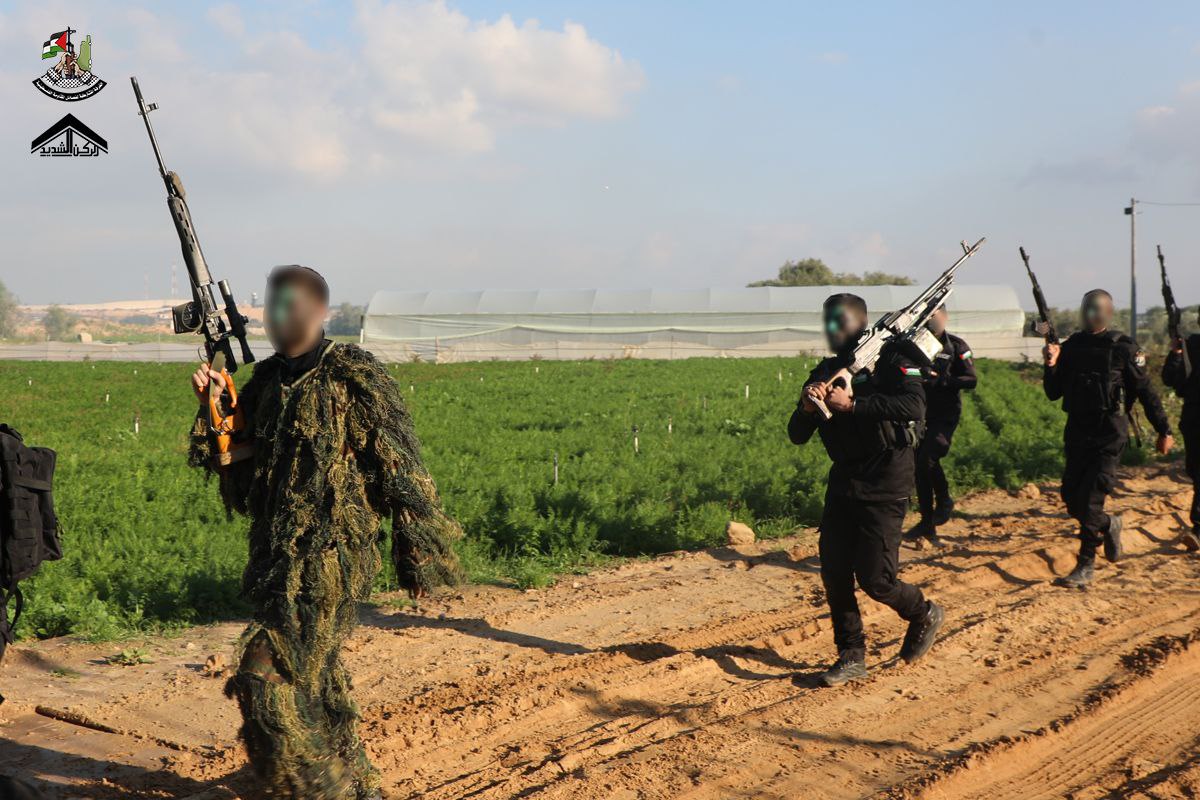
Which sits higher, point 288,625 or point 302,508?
point 302,508

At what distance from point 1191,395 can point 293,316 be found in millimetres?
8232

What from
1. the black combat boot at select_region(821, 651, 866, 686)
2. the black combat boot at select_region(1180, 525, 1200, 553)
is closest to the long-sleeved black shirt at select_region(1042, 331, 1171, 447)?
the black combat boot at select_region(1180, 525, 1200, 553)

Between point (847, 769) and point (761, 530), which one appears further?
point (761, 530)

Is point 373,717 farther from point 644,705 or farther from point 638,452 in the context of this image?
point 638,452

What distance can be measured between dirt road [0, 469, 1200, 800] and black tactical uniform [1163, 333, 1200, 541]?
1.42 m

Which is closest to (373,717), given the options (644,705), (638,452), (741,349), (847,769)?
(644,705)

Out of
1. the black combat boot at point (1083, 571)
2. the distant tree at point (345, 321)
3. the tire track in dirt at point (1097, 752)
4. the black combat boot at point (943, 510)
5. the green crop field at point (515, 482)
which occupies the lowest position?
the tire track in dirt at point (1097, 752)

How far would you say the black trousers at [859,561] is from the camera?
5.41 metres

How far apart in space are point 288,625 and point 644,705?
2.33m

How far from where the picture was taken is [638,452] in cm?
1362

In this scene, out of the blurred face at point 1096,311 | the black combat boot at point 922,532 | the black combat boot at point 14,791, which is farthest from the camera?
the black combat boot at point 922,532

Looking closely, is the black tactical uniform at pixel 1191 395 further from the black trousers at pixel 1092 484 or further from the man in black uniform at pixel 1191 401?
the black trousers at pixel 1092 484

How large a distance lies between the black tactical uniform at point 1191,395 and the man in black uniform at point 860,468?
15.4ft

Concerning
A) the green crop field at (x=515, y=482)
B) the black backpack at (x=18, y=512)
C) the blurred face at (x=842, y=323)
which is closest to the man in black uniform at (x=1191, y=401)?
the green crop field at (x=515, y=482)
